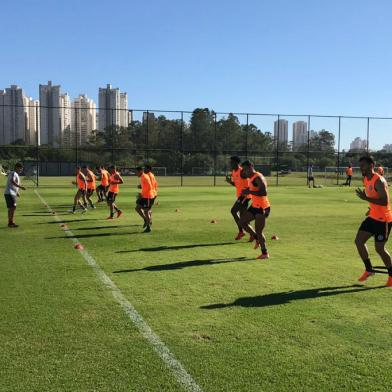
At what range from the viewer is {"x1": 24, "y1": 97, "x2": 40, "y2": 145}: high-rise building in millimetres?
40300

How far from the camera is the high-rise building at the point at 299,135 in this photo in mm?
52378

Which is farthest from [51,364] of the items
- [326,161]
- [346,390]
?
[326,161]

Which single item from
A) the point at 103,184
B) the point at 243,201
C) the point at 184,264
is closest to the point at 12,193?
the point at 243,201

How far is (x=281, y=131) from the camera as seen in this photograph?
5153cm

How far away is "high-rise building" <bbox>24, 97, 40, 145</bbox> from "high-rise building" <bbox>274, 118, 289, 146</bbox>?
2299cm

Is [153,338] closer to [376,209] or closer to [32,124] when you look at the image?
[376,209]

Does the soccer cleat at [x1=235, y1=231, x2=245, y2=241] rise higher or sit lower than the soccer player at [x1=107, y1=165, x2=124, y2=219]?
lower

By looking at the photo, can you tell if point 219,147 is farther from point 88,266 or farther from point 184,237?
point 88,266

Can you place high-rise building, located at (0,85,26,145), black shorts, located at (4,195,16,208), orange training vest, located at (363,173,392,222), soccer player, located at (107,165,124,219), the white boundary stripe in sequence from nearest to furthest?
1. the white boundary stripe
2. orange training vest, located at (363,173,392,222)
3. black shorts, located at (4,195,16,208)
4. soccer player, located at (107,165,124,219)
5. high-rise building, located at (0,85,26,145)

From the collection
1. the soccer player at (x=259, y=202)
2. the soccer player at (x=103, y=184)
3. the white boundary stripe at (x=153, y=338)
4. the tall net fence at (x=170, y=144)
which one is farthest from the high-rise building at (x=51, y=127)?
the white boundary stripe at (x=153, y=338)

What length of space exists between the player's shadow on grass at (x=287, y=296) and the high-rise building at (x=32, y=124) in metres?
35.8

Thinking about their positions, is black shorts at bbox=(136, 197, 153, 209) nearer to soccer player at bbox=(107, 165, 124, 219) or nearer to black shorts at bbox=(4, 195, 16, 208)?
soccer player at bbox=(107, 165, 124, 219)

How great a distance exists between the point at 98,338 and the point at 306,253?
20.3 feet

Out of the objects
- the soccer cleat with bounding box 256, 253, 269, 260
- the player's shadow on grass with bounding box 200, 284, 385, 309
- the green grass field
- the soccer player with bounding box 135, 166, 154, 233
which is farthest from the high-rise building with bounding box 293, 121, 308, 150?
the player's shadow on grass with bounding box 200, 284, 385, 309
